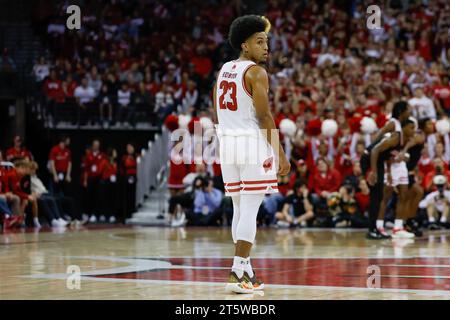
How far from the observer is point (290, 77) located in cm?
2284

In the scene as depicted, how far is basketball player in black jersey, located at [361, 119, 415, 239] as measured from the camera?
14508 mm

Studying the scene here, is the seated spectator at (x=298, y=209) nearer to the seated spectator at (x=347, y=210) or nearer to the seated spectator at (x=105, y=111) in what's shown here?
the seated spectator at (x=347, y=210)

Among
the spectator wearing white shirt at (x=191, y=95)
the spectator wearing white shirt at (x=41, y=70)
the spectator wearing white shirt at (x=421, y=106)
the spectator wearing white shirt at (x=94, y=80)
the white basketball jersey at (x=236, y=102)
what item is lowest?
the white basketball jersey at (x=236, y=102)

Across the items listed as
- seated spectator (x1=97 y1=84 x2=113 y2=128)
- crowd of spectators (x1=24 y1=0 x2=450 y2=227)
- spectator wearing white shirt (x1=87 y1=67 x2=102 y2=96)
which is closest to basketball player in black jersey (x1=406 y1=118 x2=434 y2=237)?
crowd of spectators (x1=24 y1=0 x2=450 y2=227)

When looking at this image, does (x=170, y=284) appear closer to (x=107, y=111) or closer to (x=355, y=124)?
(x=355, y=124)

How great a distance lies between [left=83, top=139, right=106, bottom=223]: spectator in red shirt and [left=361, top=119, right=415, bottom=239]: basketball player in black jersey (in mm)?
9006

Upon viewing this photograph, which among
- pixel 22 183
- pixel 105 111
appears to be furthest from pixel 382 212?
pixel 105 111

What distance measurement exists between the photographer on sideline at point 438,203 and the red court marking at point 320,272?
7250 mm

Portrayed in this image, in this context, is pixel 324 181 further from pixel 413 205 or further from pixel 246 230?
pixel 246 230

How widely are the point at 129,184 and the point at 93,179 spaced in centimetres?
90

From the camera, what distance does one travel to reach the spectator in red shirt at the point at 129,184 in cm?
2231

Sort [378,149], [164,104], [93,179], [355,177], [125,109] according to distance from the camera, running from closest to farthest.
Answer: [378,149] → [355,177] → [93,179] → [164,104] → [125,109]

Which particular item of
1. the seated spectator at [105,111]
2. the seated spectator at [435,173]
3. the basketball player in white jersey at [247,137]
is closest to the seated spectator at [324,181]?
the seated spectator at [435,173]
